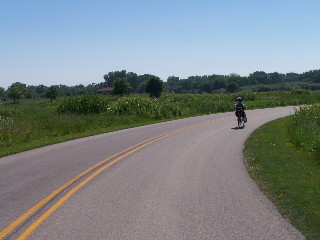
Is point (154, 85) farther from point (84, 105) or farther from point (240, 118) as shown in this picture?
point (240, 118)

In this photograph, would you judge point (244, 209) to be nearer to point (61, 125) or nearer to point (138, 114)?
point (61, 125)

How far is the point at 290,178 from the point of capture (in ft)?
29.6

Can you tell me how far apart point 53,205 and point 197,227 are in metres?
2.67

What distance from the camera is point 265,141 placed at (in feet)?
53.9

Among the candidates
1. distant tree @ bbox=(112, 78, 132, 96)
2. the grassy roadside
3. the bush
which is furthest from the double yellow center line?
distant tree @ bbox=(112, 78, 132, 96)

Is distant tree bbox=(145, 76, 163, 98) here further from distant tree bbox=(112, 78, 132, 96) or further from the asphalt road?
the asphalt road

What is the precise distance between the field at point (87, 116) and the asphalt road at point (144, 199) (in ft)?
16.7

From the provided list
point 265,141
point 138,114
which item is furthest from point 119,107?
point 265,141

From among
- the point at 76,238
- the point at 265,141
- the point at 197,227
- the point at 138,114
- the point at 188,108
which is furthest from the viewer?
the point at 188,108

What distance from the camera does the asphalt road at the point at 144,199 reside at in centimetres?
549

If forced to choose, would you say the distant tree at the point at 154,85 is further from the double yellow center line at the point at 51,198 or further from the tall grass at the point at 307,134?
the double yellow center line at the point at 51,198

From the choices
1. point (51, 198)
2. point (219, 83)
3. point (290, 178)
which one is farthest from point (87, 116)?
point (219, 83)

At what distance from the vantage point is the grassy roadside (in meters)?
6.08

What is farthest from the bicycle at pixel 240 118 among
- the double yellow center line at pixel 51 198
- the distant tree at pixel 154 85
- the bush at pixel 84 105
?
the distant tree at pixel 154 85
